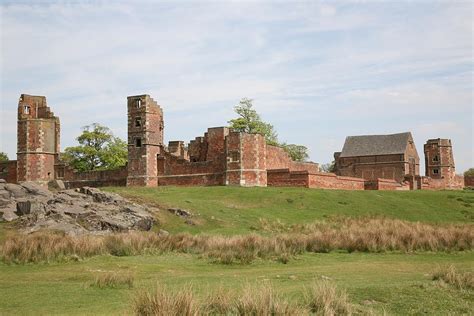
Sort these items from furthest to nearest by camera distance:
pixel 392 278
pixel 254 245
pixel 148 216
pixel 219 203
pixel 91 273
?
pixel 219 203 → pixel 148 216 → pixel 254 245 → pixel 91 273 → pixel 392 278

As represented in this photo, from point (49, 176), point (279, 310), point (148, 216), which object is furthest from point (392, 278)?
point (49, 176)

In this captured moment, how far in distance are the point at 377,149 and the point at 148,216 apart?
5582 cm

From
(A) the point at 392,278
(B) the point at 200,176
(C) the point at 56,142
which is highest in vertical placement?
(C) the point at 56,142

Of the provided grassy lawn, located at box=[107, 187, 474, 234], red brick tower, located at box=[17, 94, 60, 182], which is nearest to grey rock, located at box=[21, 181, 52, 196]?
grassy lawn, located at box=[107, 187, 474, 234]

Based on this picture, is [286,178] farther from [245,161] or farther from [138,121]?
[138,121]

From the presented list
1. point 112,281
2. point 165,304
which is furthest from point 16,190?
point 165,304

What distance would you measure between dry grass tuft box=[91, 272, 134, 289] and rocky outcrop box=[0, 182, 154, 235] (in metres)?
11.1

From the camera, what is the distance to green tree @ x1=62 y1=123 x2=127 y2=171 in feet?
270

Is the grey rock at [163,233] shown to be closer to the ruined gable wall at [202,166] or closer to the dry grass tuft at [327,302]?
the dry grass tuft at [327,302]

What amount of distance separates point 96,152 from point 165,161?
28135mm

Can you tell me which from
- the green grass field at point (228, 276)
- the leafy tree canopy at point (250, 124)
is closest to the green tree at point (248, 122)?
the leafy tree canopy at point (250, 124)

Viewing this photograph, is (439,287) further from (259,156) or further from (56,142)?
(56,142)

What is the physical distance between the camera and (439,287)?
45.6ft

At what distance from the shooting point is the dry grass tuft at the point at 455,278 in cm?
1407
